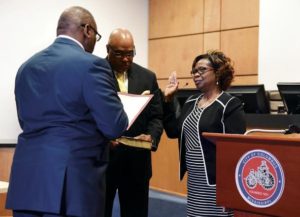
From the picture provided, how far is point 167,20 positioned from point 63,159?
4584 millimetres

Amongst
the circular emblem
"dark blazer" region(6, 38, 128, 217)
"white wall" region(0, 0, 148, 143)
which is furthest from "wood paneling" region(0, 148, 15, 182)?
the circular emblem

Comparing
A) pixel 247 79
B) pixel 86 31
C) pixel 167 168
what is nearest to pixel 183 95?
pixel 86 31

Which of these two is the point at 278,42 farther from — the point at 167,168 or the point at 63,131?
the point at 63,131

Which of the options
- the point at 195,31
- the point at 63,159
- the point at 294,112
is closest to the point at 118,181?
the point at 63,159

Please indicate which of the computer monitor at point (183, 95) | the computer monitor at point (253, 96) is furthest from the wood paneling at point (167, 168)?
the computer monitor at point (183, 95)

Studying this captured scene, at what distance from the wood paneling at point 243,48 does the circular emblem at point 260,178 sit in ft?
11.3

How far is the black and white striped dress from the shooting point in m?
2.40

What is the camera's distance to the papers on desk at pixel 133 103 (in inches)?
86.6

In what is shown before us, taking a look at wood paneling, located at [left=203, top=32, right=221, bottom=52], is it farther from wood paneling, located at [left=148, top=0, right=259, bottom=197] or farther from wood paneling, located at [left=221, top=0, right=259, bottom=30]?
wood paneling, located at [left=221, top=0, right=259, bottom=30]

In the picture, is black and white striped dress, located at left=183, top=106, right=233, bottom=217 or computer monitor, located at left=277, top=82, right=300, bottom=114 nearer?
black and white striped dress, located at left=183, top=106, right=233, bottom=217

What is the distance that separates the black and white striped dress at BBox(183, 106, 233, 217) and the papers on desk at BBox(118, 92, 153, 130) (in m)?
0.35

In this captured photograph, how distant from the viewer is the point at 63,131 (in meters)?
1.78

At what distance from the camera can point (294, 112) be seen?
368 centimetres

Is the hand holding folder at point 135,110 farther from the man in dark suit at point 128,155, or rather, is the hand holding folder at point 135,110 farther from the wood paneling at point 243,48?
the wood paneling at point 243,48
